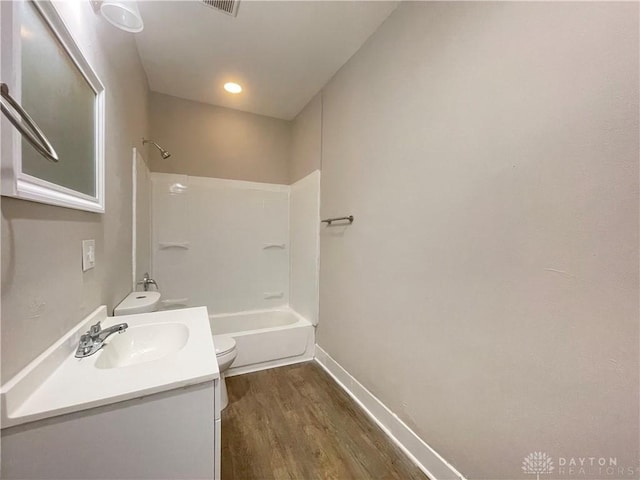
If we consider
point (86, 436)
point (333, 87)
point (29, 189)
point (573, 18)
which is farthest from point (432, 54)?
point (86, 436)

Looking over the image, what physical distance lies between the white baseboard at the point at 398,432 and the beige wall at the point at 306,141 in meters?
1.82

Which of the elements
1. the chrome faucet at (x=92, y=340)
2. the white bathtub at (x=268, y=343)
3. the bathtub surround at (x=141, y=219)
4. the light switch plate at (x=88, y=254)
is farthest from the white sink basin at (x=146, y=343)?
the white bathtub at (x=268, y=343)

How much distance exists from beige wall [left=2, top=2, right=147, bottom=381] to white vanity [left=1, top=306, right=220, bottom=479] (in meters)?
0.09

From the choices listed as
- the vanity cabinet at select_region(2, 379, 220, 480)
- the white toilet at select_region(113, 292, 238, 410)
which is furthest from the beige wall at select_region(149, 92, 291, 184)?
the vanity cabinet at select_region(2, 379, 220, 480)

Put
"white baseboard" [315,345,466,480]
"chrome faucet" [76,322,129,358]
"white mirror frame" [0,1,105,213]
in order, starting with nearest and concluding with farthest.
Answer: "white mirror frame" [0,1,105,213] < "chrome faucet" [76,322,129,358] < "white baseboard" [315,345,466,480]

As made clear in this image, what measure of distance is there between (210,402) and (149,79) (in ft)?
8.70

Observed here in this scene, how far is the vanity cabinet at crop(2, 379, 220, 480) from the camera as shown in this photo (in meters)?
0.58

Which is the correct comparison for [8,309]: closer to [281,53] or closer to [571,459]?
[571,459]

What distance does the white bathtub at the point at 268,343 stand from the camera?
6.96 ft

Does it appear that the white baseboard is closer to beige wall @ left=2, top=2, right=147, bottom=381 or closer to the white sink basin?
the white sink basin

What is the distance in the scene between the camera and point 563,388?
0.80 m

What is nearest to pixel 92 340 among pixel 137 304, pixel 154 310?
pixel 137 304

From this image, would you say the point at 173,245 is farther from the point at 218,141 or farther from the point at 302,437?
the point at 302,437

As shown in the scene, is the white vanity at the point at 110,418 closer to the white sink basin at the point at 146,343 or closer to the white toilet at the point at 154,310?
the white sink basin at the point at 146,343
